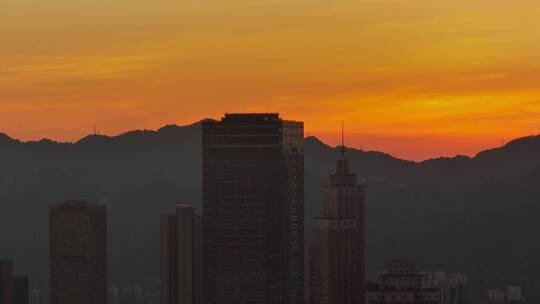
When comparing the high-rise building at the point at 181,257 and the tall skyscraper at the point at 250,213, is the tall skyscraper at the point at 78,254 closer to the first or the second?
the high-rise building at the point at 181,257

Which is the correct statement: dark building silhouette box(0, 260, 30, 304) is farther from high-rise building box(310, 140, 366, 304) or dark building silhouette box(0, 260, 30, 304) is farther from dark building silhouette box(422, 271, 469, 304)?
dark building silhouette box(422, 271, 469, 304)

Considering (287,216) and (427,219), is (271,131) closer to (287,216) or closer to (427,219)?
(287,216)

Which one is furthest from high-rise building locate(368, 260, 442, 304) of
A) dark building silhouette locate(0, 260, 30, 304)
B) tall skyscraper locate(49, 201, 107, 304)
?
dark building silhouette locate(0, 260, 30, 304)

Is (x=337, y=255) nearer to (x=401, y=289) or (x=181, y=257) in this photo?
(x=181, y=257)

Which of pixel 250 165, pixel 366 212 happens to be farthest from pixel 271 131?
pixel 366 212

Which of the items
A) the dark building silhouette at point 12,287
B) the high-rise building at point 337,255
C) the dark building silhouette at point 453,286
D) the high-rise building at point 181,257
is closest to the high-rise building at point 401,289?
the high-rise building at point 337,255

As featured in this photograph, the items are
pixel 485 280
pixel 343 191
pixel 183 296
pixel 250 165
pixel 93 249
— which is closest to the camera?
pixel 250 165

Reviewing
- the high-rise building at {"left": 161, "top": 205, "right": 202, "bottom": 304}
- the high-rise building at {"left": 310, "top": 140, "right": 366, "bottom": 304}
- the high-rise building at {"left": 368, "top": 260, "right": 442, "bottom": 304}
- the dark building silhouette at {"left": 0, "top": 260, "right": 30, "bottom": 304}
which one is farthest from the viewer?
the dark building silhouette at {"left": 0, "top": 260, "right": 30, "bottom": 304}
